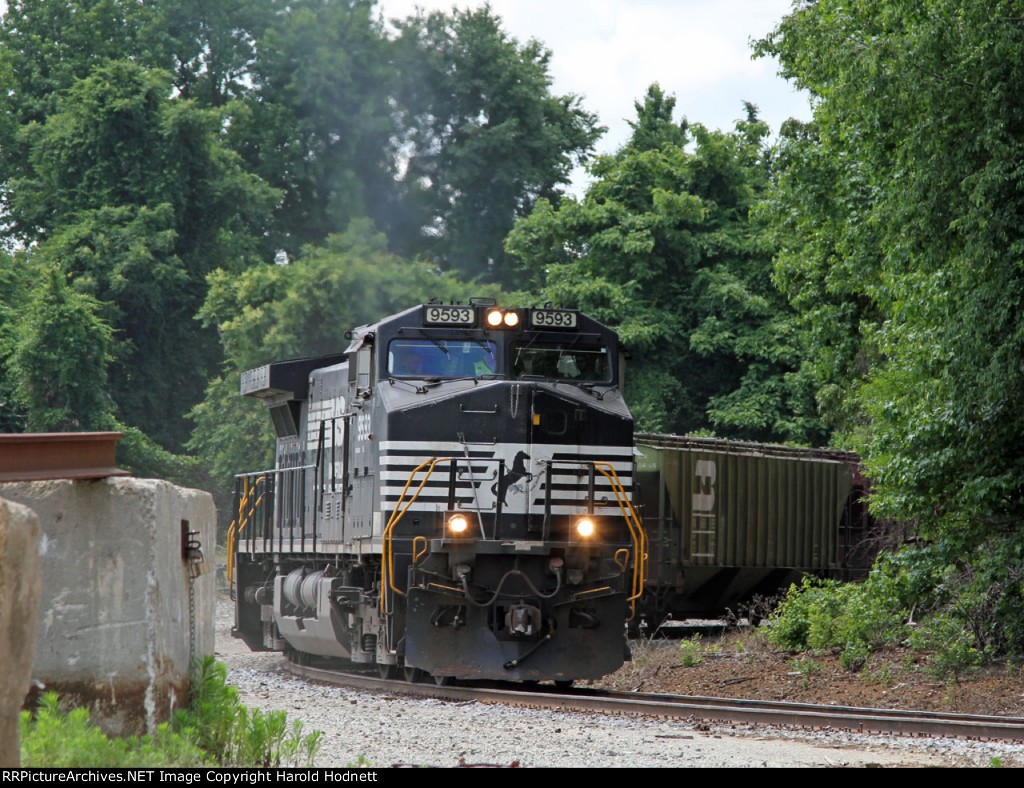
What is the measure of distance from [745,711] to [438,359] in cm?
466

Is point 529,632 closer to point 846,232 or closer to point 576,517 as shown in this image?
point 576,517

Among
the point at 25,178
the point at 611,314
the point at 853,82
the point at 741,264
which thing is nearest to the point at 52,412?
the point at 25,178

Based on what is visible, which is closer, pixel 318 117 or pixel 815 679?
pixel 815 679

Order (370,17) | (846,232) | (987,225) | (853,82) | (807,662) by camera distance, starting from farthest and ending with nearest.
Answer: (370,17)
(846,232)
(807,662)
(853,82)
(987,225)

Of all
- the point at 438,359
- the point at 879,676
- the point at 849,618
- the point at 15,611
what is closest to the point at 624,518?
the point at 438,359

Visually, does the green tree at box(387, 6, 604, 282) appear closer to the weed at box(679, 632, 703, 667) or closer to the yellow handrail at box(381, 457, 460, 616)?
the weed at box(679, 632, 703, 667)

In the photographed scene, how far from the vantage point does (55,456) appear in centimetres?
573

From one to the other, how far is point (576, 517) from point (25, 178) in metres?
35.0

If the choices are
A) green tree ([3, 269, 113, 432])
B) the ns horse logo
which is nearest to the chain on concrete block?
the ns horse logo

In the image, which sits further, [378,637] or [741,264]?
[741,264]

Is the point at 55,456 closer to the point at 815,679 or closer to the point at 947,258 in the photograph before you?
the point at 947,258

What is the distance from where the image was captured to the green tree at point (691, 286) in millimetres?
30275

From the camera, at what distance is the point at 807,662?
1327 centimetres

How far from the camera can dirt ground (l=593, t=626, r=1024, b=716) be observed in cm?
1149
